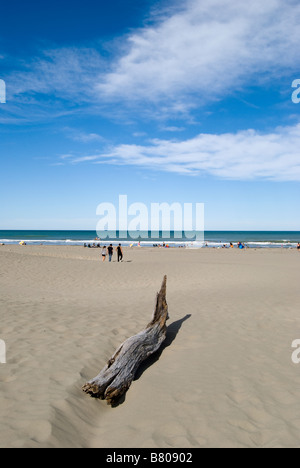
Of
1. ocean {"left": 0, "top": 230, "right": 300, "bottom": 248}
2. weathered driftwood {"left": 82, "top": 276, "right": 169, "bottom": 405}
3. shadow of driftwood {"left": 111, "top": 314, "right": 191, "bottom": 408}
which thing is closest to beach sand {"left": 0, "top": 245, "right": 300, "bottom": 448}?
shadow of driftwood {"left": 111, "top": 314, "right": 191, "bottom": 408}

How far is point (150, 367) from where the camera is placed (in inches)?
241

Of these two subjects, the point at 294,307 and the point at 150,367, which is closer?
the point at 150,367

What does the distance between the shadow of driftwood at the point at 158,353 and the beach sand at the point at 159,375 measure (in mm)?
27

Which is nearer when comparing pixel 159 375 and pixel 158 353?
pixel 159 375

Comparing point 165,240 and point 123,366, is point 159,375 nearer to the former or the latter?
point 123,366

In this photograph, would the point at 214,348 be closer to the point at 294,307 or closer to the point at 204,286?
the point at 294,307

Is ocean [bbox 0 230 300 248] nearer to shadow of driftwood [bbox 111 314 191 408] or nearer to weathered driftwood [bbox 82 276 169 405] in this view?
shadow of driftwood [bbox 111 314 191 408]

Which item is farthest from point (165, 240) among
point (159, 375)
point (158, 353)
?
point (159, 375)

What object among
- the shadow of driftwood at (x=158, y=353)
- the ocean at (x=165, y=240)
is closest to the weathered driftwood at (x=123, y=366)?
the shadow of driftwood at (x=158, y=353)

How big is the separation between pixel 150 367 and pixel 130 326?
2.47m

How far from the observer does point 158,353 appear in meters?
6.85

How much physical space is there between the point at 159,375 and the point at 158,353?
3.65 ft

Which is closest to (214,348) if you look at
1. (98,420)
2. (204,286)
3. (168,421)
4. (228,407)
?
(228,407)

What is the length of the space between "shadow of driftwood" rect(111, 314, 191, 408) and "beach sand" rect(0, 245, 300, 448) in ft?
0.09
